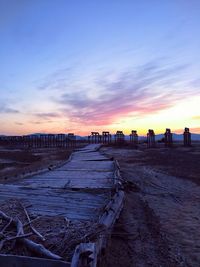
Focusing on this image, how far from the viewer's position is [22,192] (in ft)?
24.4

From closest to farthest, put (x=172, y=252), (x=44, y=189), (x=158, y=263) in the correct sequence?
(x=158, y=263), (x=172, y=252), (x=44, y=189)

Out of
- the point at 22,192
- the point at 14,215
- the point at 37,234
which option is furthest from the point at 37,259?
the point at 22,192

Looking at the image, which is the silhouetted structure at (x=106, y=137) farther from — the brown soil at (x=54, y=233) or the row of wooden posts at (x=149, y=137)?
the brown soil at (x=54, y=233)

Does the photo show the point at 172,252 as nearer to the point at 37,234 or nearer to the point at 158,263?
the point at 158,263

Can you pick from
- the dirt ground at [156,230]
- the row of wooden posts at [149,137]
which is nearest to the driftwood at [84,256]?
the dirt ground at [156,230]

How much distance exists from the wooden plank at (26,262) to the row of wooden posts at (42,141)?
58055 mm

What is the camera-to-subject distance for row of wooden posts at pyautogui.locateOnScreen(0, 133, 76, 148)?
208 ft

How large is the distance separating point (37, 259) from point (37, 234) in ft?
2.71

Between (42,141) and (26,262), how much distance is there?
215 ft

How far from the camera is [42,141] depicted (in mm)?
67812

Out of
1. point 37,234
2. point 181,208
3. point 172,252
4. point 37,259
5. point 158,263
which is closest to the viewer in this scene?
point 37,259

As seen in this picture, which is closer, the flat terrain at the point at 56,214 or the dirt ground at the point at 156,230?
the flat terrain at the point at 56,214

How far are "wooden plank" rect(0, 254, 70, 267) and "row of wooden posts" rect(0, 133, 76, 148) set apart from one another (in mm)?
58055

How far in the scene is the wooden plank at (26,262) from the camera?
3.36m
